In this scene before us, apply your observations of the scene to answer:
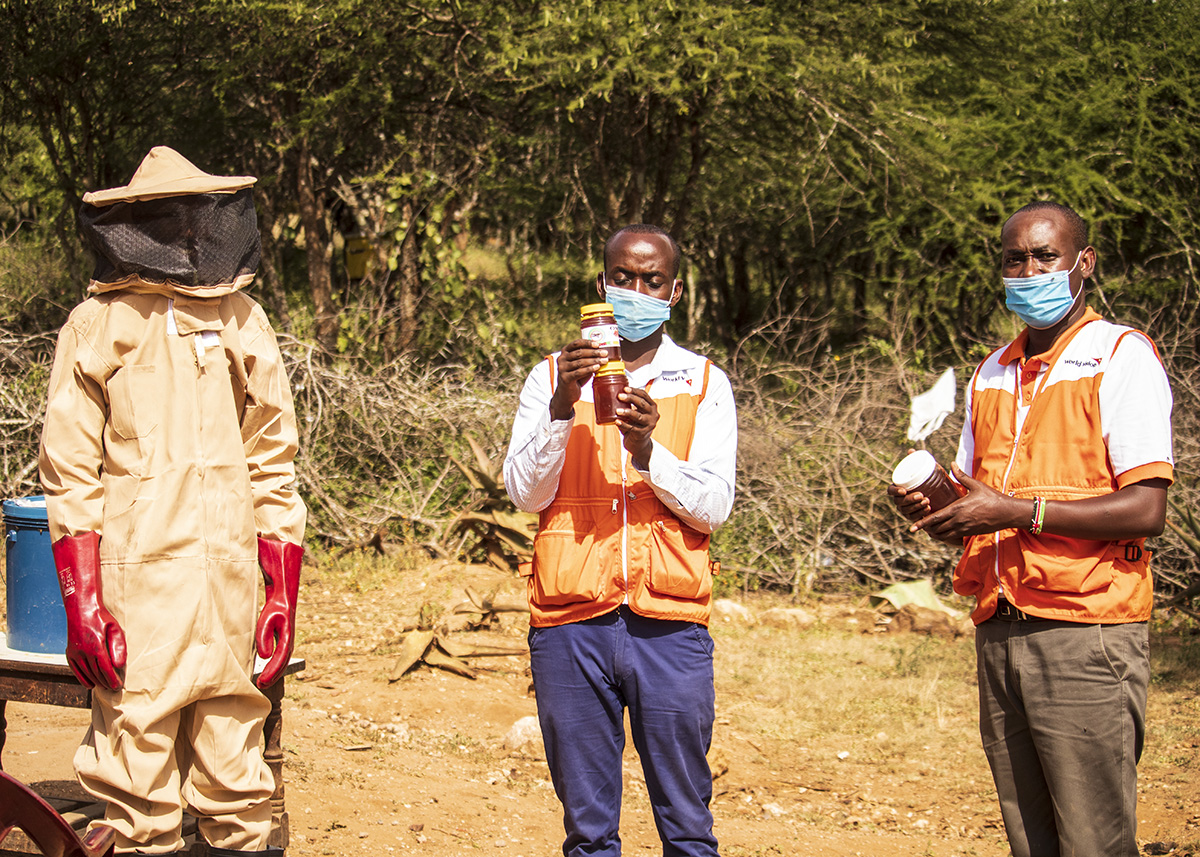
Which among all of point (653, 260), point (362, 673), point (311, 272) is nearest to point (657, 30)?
point (311, 272)

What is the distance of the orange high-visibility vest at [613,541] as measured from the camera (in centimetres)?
273

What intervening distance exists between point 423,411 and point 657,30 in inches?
144

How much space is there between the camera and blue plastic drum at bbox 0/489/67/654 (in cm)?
329

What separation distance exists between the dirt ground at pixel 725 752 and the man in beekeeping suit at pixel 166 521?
118cm

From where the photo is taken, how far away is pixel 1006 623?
9.09 ft

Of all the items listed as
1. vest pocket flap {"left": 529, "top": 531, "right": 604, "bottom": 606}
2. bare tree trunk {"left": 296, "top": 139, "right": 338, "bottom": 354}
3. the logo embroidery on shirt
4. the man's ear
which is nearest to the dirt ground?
vest pocket flap {"left": 529, "top": 531, "right": 604, "bottom": 606}

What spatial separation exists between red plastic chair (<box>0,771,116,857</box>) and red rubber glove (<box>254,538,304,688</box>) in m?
1.11

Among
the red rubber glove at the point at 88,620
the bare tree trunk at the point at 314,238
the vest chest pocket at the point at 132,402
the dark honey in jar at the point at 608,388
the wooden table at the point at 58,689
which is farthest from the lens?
the bare tree trunk at the point at 314,238

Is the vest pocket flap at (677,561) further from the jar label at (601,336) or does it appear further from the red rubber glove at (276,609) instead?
the red rubber glove at (276,609)

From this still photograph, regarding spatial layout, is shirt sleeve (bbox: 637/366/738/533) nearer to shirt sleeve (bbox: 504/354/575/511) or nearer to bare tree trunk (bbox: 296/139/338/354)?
shirt sleeve (bbox: 504/354/575/511)

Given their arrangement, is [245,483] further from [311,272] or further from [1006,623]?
[311,272]

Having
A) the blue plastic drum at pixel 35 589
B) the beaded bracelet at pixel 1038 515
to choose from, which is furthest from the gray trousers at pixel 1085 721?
the blue plastic drum at pixel 35 589

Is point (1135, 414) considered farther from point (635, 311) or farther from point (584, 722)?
point (584, 722)

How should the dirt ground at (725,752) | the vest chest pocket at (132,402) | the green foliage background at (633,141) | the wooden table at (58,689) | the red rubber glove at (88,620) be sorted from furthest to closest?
the green foliage background at (633,141) < the dirt ground at (725,752) < the wooden table at (58,689) < the vest chest pocket at (132,402) < the red rubber glove at (88,620)
